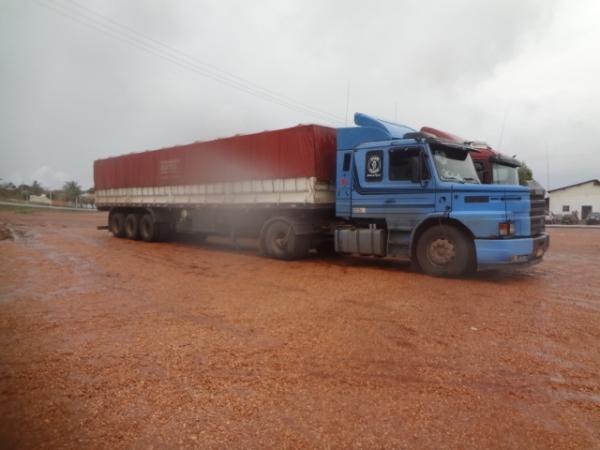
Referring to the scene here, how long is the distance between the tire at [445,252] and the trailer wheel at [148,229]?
1038 cm

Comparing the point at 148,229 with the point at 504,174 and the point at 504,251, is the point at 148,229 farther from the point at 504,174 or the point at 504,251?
the point at 504,251

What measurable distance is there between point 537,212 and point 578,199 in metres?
48.5

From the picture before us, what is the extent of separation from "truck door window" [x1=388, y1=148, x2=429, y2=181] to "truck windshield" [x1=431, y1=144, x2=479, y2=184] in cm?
43

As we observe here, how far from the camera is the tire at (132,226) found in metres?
16.6

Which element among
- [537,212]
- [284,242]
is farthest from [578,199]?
[284,242]

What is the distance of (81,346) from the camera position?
4172 millimetres

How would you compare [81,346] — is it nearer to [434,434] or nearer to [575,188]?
[434,434]

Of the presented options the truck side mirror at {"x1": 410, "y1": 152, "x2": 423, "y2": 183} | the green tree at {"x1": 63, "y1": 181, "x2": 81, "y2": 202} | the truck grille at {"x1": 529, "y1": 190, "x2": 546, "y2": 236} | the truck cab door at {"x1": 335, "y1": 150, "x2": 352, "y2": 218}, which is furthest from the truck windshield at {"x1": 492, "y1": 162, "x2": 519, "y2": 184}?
the green tree at {"x1": 63, "y1": 181, "x2": 81, "y2": 202}

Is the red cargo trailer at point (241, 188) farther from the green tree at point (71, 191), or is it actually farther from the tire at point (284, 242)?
the green tree at point (71, 191)

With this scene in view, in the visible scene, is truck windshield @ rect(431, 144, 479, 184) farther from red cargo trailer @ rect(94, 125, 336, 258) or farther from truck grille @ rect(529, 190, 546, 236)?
red cargo trailer @ rect(94, 125, 336, 258)

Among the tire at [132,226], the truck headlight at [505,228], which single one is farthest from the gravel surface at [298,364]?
the tire at [132,226]

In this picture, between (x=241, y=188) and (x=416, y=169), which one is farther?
(x=241, y=188)

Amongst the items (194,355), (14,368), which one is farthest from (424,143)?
(14,368)

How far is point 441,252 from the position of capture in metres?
8.14
